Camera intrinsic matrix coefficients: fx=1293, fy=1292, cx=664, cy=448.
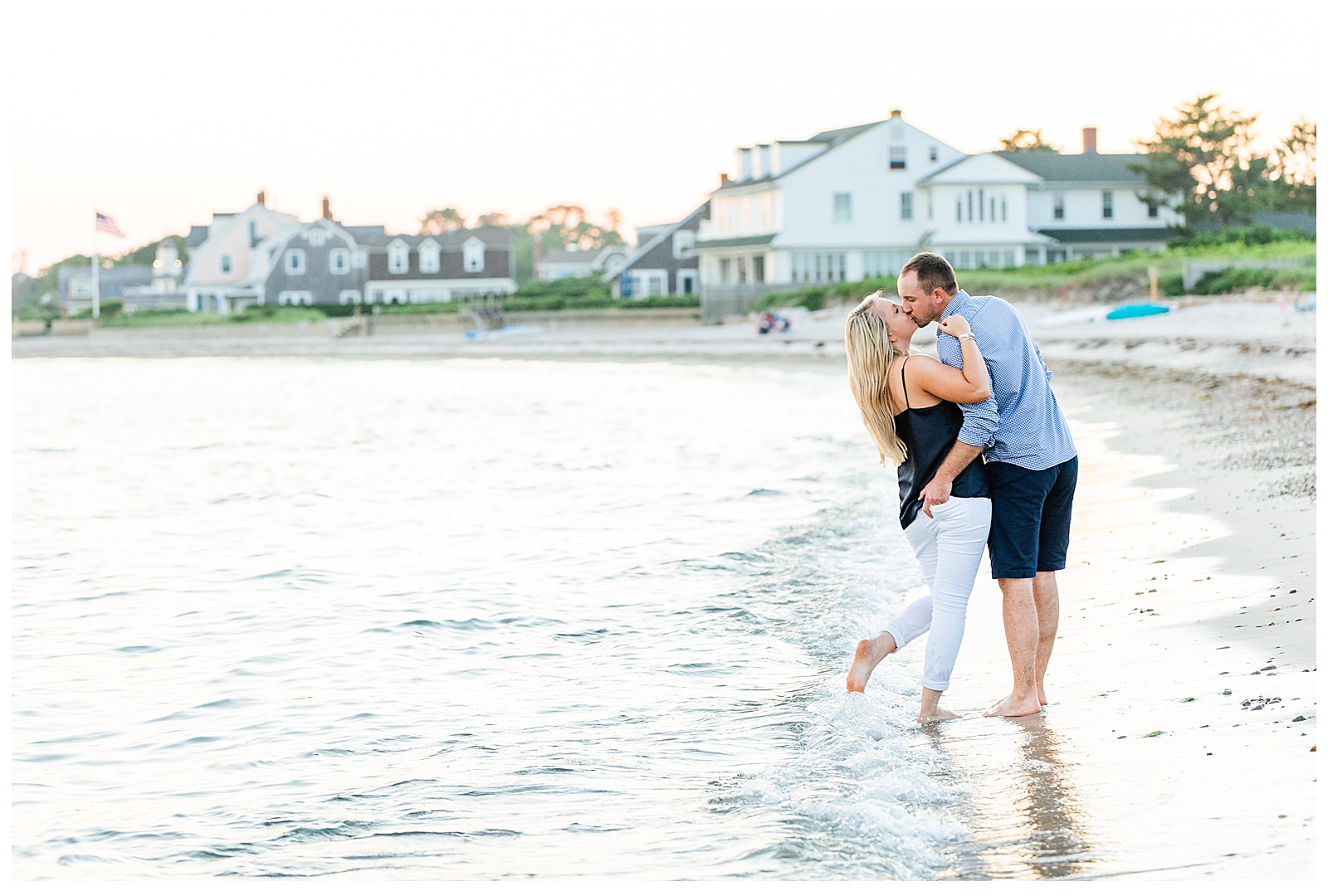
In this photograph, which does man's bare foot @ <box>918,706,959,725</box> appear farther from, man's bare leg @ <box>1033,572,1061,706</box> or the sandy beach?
man's bare leg @ <box>1033,572,1061,706</box>

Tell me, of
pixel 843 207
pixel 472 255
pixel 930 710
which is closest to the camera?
pixel 930 710

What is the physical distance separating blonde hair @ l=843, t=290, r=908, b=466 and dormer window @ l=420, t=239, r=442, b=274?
69.9 metres

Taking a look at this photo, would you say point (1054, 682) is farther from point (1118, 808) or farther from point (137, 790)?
point (137, 790)

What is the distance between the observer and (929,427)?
525cm

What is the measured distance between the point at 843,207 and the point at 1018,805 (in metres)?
51.0

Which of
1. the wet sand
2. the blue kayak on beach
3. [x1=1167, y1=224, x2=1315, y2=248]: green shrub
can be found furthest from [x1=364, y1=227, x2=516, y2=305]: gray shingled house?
the wet sand

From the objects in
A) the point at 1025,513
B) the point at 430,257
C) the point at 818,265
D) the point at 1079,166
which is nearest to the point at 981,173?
the point at 1079,166

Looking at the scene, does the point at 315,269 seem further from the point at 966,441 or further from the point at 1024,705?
the point at 966,441

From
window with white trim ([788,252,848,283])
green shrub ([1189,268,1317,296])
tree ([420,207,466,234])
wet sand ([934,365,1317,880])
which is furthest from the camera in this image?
tree ([420,207,466,234])

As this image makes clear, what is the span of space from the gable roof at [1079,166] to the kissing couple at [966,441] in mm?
53773

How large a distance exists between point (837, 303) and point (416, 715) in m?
41.3

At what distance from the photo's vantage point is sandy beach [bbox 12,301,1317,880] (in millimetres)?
4105

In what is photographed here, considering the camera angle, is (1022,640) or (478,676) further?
(478,676)

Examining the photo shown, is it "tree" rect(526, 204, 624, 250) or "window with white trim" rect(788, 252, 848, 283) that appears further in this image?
"tree" rect(526, 204, 624, 250)
